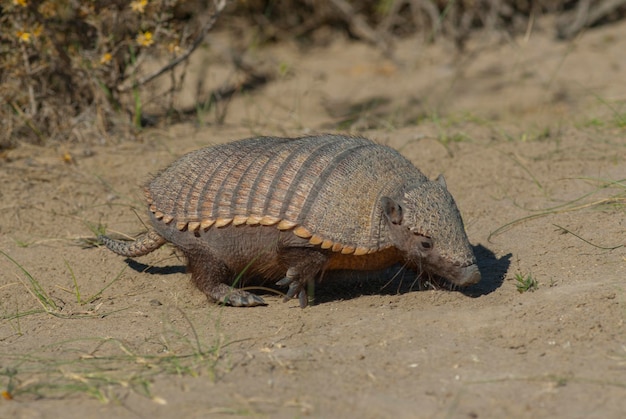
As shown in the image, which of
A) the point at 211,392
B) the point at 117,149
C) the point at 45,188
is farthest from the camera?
the point at 117,149

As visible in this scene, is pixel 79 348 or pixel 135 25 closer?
pixel 79 348

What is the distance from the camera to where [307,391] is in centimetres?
357

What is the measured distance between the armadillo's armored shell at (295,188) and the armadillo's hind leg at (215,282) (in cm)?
23

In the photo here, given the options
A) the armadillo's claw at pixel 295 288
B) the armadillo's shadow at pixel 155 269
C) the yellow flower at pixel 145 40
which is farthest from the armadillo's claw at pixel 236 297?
the yellow flower at pixel 145 40

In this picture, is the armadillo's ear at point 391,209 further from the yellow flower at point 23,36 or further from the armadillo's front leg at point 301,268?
the yellow flower at point 23,36

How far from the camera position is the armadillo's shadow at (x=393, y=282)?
4.94 metres

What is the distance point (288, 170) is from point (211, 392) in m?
1.62

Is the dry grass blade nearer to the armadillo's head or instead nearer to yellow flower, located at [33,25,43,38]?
the armadillo's head

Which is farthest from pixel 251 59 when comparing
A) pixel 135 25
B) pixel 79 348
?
pixel 79 348

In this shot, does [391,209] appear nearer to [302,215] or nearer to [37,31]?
[302,215]

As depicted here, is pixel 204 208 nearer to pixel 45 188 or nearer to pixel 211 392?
pixel 211 392

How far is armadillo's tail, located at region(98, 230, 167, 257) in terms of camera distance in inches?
206

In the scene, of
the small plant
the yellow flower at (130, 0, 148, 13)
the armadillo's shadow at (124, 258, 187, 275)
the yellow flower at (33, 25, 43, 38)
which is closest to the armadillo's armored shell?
the armadillo's shadow at (124, 258, 187, 275)

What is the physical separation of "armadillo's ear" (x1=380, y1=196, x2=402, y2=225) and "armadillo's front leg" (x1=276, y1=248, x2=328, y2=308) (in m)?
0.45
